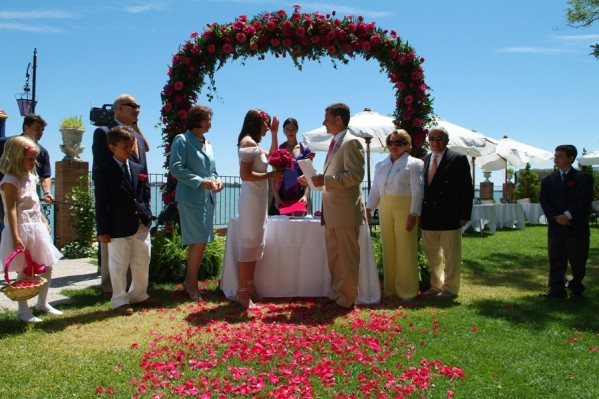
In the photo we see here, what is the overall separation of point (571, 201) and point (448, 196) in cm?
157

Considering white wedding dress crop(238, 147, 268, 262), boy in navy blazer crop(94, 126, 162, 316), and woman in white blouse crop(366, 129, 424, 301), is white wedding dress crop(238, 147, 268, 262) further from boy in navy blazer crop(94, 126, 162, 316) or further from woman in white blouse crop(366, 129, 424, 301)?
woman in white blouse crop(366, 129, 424, 301)

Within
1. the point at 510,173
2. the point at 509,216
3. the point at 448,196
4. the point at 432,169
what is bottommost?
the point at 509,216

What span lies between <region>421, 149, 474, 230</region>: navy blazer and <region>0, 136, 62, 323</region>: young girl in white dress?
4.14m

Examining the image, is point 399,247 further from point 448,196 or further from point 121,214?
point 121,214

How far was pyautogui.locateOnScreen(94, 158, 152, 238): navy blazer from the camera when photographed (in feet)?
17.5

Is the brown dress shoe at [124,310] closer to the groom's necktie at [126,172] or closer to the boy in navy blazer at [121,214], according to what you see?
the boy in navy blazer at [121,214]

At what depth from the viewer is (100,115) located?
22.1ft

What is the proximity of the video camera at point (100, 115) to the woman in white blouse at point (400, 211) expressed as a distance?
11.0ft

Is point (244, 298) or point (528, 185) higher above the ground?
point (528, 185)

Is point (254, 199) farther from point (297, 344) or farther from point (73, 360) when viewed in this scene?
point (73, 360)

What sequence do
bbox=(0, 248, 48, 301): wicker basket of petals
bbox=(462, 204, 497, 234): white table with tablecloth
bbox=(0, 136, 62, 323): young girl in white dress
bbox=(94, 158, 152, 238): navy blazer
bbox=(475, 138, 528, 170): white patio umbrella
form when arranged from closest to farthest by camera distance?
bbox=(0, 248, 48, 301): wicker basket of petals < bbox=(0, 136, 62, 323): young girl in white dress < bbox=(94, 158, 152, 238): navy blazer < bbox=(462, 204, 497, 234): white table with tablecloth < bbox=(475, 138, 528, 170): white patio umbrella

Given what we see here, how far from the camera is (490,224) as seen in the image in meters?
16.6

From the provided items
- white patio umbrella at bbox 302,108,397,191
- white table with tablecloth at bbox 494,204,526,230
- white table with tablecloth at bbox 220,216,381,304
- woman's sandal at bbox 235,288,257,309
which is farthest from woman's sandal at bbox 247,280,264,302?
white table with tablecloth at bbox 494,204,526,230

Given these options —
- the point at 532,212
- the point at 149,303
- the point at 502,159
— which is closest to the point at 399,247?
the point at 149,303
